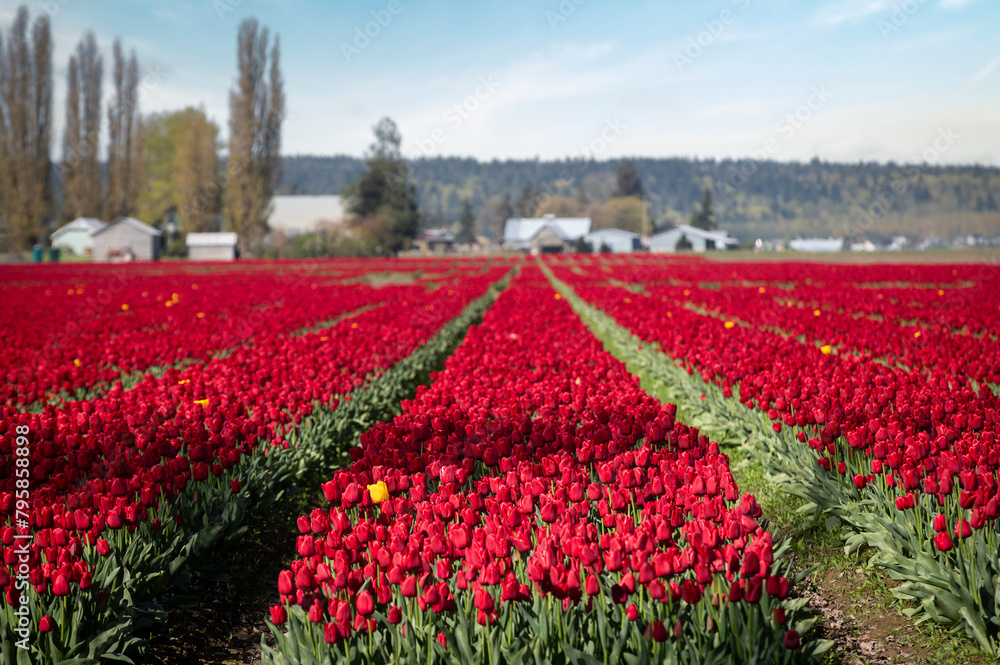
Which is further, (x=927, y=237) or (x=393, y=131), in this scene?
(x=927, y=237)

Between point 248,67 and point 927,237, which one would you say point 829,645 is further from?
point 927,237

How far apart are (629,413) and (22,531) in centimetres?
362

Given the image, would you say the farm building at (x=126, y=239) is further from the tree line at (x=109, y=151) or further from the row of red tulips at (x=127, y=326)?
the row of red tulips at (x=127, y=326)

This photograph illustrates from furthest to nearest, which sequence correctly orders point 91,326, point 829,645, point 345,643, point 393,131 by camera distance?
point 393,131
point 91,326
point 829,645
point 345,643

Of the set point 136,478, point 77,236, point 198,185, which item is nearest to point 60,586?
point 136,478

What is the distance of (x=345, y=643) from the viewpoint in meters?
2.47

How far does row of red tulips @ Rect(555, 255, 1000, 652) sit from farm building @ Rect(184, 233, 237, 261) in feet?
209

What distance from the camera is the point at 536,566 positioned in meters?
2.50

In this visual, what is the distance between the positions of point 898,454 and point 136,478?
4049 millimetres

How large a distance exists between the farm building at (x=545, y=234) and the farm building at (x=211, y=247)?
47.8m

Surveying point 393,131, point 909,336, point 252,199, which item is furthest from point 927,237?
point 909,336

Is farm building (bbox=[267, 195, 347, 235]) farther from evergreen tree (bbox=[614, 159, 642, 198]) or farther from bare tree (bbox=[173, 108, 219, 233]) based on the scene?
evergreen tree (bbox=[614, 159, 642, 198])

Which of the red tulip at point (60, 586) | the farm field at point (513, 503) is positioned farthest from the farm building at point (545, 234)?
the red tulip at point (60, 586)

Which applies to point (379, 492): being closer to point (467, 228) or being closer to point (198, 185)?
point (198, 185)
